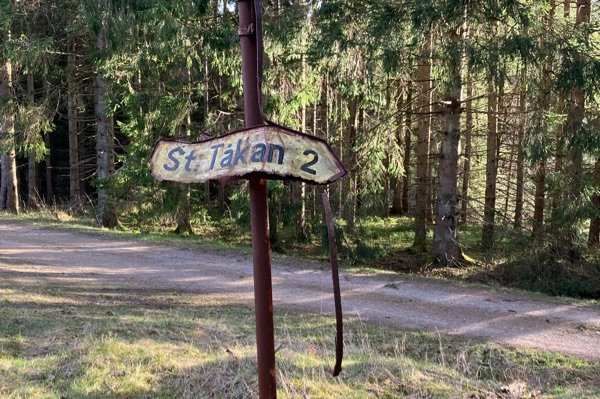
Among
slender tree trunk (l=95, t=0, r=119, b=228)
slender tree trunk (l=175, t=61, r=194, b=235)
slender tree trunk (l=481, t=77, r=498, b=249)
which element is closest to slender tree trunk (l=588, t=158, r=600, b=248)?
slender tree trunk (l=481, t=77, r=498, b=249)

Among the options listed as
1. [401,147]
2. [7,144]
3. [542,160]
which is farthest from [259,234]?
[7,144]

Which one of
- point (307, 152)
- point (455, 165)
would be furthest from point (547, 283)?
point (307, 152)

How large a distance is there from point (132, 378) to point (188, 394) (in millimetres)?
513

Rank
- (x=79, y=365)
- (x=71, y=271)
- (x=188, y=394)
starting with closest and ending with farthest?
(x=188, y=394), (x=79, y=365), (x=71, y=271)

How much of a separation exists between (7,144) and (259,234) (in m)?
18.4

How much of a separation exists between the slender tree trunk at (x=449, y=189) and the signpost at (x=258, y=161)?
10642 mm

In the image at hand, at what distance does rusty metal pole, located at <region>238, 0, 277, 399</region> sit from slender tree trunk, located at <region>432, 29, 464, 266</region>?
1060 cm

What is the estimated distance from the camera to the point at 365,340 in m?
6.24

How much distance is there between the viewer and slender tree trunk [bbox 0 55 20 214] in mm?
18125

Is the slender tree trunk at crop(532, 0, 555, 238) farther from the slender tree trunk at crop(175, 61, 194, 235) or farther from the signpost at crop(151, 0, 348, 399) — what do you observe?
the slender tree trunk at crop(175, 61, 194, 235)

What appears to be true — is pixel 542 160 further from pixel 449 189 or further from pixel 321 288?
pixel 321 288

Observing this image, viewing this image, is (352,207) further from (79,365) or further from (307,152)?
(307,152)

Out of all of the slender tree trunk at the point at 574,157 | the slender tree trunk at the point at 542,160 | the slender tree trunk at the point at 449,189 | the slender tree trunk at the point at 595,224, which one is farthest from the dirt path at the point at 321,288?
the slender tree trunk at the point at 595,224

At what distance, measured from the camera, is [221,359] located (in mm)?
4434
